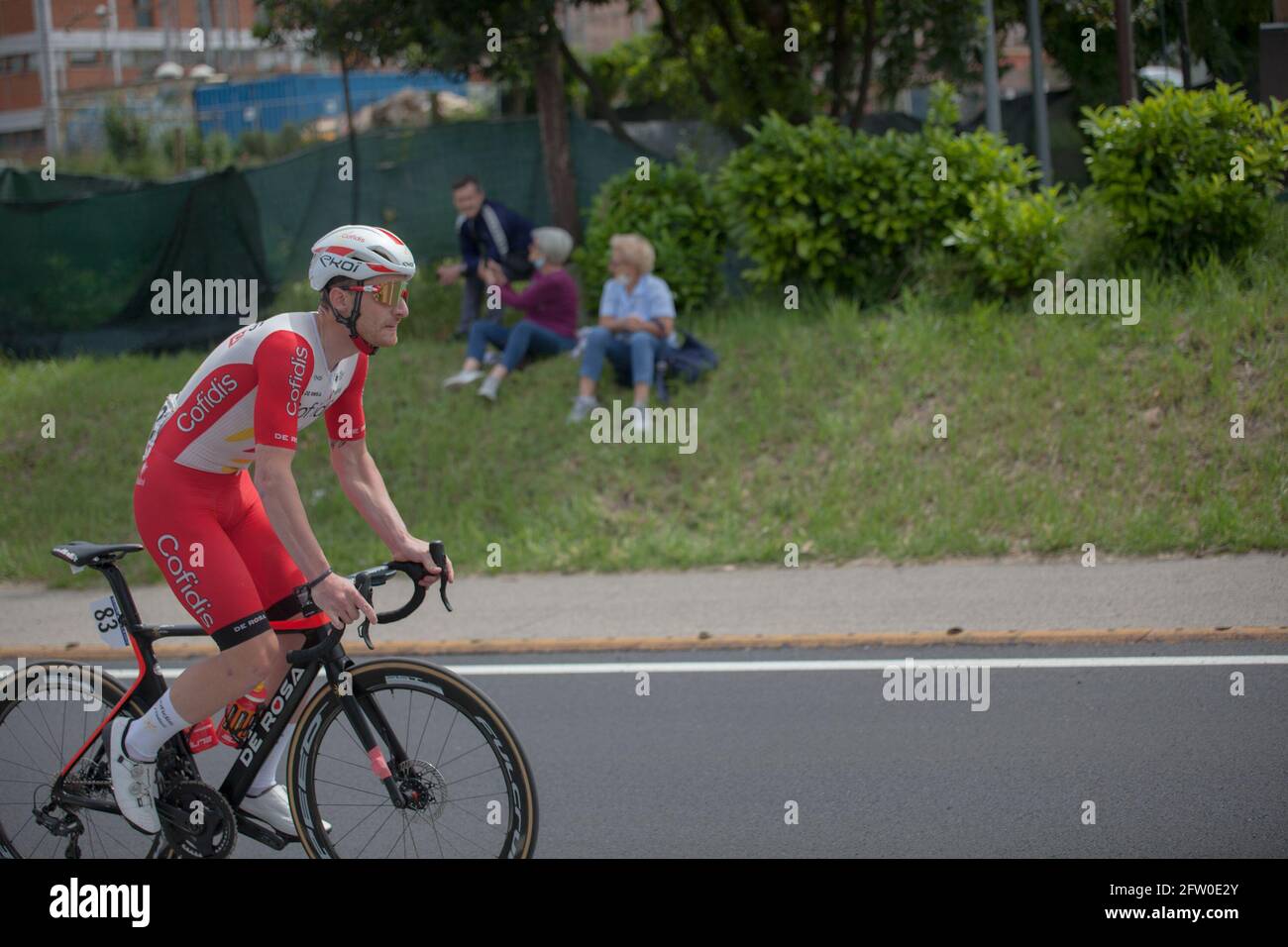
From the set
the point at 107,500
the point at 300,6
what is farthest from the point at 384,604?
the point at 300,6

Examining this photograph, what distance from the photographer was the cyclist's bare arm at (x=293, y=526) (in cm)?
392

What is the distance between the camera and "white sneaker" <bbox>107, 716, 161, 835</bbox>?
14.1 feet

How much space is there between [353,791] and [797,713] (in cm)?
240

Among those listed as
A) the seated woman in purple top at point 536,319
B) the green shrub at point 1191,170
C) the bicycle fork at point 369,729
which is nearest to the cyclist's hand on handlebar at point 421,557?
the bicycle fork at point 369,729

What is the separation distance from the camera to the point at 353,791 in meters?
4.37

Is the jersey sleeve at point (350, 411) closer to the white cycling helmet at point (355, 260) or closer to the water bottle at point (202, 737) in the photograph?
the white cycling helmet at point (355, 260)

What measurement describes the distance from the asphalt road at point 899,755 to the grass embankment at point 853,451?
2.12 metres

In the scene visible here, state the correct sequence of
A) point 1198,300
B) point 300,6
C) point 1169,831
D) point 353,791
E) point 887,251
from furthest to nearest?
point 300,6, point 887,251, point 1198,300, point 1169,831, point 353,791

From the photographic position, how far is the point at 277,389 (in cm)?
397

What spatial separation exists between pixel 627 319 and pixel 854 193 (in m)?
2.53

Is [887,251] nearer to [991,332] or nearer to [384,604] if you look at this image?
[991,332]

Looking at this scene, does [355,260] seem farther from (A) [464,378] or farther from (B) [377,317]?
(A) [464,378]

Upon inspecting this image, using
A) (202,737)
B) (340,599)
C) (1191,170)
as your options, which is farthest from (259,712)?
(1191,170)

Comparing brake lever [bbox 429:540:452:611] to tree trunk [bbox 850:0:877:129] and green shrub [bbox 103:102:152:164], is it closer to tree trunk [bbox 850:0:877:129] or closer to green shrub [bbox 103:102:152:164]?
tree trunk [bbox 850:0:877:129]
